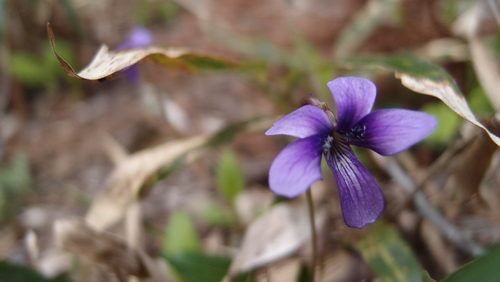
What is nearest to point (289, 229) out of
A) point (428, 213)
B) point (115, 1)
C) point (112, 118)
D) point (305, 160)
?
point (428, 213)

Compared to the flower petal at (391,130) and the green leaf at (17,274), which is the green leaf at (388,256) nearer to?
the flower petal at (391,130)

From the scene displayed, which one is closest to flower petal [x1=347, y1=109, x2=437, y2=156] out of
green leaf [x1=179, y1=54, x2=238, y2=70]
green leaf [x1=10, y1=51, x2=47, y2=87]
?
green leaf [x1=179, y1=54, x2=238, y2=70]

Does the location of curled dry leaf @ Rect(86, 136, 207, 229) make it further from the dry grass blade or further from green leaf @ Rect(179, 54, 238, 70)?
green leaf @ Rect(179, 54, 238, 70)

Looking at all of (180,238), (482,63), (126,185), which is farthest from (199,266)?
(482,63)

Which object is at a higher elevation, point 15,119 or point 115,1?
point 115,1

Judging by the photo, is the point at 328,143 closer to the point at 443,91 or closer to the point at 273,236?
the point at 443,91

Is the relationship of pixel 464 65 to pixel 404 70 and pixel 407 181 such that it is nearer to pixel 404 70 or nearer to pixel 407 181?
pixel 407 181
